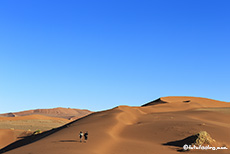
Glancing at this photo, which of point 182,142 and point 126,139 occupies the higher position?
point 126,139

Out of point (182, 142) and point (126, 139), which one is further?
point (126, 139)

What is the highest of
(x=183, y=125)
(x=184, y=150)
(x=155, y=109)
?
(x=155, y=109)

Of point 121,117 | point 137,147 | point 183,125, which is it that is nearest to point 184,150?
point 137,147

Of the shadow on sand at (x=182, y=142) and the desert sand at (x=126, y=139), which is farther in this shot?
the shadow on sand at (x=182, y=142)

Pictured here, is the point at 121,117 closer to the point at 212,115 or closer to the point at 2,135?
the point at 212,115

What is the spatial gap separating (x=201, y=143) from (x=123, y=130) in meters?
8.65

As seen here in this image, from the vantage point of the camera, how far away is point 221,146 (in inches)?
883

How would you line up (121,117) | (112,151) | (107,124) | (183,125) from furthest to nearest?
(121,117) < (107,124) < (183,125) < (112,151)

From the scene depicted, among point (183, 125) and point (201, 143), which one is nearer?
point (201, 143)

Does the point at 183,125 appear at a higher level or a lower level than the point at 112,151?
higher

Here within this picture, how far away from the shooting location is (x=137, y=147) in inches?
859

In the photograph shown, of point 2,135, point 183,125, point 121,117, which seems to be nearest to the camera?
point 183,125

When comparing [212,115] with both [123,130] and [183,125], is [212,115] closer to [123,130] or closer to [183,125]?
[183,125]

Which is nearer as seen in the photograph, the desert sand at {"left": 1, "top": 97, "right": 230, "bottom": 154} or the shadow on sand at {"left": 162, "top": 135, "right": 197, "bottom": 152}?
the desert sand at {"left": 1, "top": 97, "right": 230, "bottom": 154}
